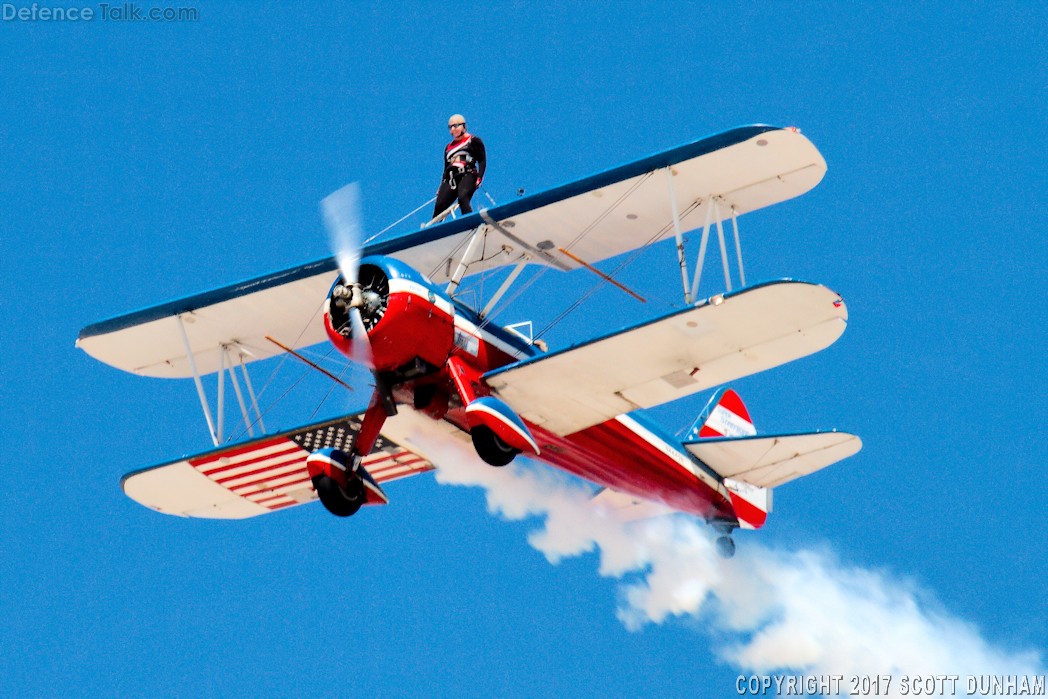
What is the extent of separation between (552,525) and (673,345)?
12.5 feet

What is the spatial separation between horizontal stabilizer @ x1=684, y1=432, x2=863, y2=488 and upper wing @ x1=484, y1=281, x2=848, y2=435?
7.19 ft

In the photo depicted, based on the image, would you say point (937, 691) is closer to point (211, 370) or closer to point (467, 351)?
point (467, 351)

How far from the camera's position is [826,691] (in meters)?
20.0

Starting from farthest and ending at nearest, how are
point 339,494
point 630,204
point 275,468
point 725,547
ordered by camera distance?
point 725,547 < point 275,468 < point 630,204 < point 339,494

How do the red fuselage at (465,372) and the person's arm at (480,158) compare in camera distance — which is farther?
the person's arm at (480,158)

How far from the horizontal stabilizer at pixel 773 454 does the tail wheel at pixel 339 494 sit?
3821mm

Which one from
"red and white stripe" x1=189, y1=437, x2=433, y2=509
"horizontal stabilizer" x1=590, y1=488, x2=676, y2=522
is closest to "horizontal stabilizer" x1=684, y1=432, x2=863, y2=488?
"horizontal stabilizer" x1=590, y1=488, x2=676, y2=522

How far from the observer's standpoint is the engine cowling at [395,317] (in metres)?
16.7

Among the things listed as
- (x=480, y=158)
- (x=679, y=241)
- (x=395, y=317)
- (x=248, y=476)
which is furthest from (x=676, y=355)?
(x=248, y=476)

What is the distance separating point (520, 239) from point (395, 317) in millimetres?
1810

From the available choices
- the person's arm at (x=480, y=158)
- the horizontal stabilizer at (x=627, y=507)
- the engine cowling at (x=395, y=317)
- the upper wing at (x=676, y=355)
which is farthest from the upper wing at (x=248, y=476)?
the person's arm at (x=480, y=158)

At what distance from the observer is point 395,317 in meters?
16.6

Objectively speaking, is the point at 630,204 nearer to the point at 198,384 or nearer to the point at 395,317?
the point at 395,317

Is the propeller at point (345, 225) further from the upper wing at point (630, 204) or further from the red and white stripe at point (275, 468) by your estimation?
the red and white stripe at point (275, 468)
